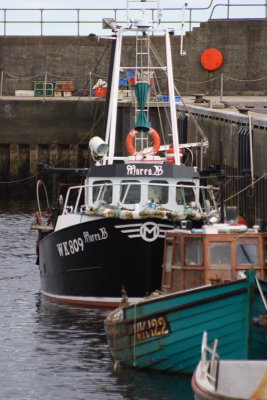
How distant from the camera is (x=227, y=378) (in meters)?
15.3

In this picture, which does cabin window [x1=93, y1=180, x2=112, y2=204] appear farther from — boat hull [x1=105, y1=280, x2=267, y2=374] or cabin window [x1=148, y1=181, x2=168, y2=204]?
boat hull [x1=105, y1=280, x2=267, y2=374]

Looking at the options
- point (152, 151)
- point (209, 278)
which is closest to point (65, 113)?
point (152, 151)

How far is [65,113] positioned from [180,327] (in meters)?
34.2

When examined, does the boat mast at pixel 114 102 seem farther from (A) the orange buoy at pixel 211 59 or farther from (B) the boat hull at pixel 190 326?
(A) the orange buoy at pixel 211 59

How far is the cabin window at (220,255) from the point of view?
1833 centimetres

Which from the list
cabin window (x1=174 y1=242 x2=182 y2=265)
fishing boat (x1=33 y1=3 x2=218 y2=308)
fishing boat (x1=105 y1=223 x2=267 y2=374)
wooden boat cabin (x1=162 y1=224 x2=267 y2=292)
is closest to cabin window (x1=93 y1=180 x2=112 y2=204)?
fishing boat (x1=33 y1=3 x2=218 y2=308)

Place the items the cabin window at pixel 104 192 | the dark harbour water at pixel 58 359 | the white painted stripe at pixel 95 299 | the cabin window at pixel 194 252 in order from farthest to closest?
the cabin window at pixel 104 192 → the white painted stripe at pixel 95 299 → the cabin window at pixel 194 252 → the dark harbour water at pixel 58 359

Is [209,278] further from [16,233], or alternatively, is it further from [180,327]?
[16,233]

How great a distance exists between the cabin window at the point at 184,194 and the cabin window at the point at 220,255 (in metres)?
5.56

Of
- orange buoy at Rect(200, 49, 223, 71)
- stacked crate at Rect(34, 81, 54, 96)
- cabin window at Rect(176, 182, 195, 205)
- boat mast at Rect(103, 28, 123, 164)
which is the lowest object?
cabin window at Rect(176, 182, 195, 205)

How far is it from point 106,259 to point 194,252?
194 inches

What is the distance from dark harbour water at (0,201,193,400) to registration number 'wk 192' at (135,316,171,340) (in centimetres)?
71

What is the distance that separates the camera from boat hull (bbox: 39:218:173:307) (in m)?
22.6

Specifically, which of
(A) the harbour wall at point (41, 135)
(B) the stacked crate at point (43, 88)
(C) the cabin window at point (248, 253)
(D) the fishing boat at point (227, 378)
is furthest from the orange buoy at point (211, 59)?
(D) the fishing boat at point (227, 378)
